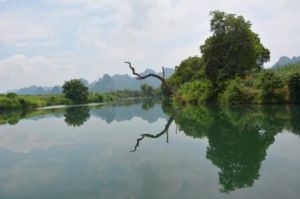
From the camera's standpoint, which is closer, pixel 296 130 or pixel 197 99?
pixel 296 130

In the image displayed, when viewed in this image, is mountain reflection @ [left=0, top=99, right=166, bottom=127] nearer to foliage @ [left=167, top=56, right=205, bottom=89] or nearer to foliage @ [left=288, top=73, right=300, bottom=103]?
foliage @ [left=288, top=73, right=300, bottom=103]

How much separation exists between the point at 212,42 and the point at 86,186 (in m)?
34.9

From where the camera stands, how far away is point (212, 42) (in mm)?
40188

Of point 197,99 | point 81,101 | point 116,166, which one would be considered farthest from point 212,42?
point 81,101

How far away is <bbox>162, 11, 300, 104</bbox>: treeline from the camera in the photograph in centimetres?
3069

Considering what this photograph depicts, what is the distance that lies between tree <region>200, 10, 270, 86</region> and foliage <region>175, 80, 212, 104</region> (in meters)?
1.27

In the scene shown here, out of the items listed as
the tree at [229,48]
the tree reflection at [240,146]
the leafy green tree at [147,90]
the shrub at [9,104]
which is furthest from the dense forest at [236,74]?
the leafy green tree at [147,90]

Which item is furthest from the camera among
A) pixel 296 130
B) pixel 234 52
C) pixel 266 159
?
pixel 234 52

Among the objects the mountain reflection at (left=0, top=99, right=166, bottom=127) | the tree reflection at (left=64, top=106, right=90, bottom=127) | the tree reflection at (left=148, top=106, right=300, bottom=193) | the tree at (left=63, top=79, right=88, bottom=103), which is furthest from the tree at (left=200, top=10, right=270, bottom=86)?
the tree at (left=63, top=79, right=88, bottom=103)

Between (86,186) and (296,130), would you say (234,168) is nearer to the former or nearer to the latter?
(86,186)

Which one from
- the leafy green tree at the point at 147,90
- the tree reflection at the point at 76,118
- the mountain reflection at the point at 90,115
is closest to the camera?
the tree reflection at the point at 76,118

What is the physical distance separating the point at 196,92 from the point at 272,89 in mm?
13169

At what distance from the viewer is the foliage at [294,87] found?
28.0 meters

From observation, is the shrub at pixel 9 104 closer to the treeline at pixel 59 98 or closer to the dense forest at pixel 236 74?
the treeline at pixel 59 98
